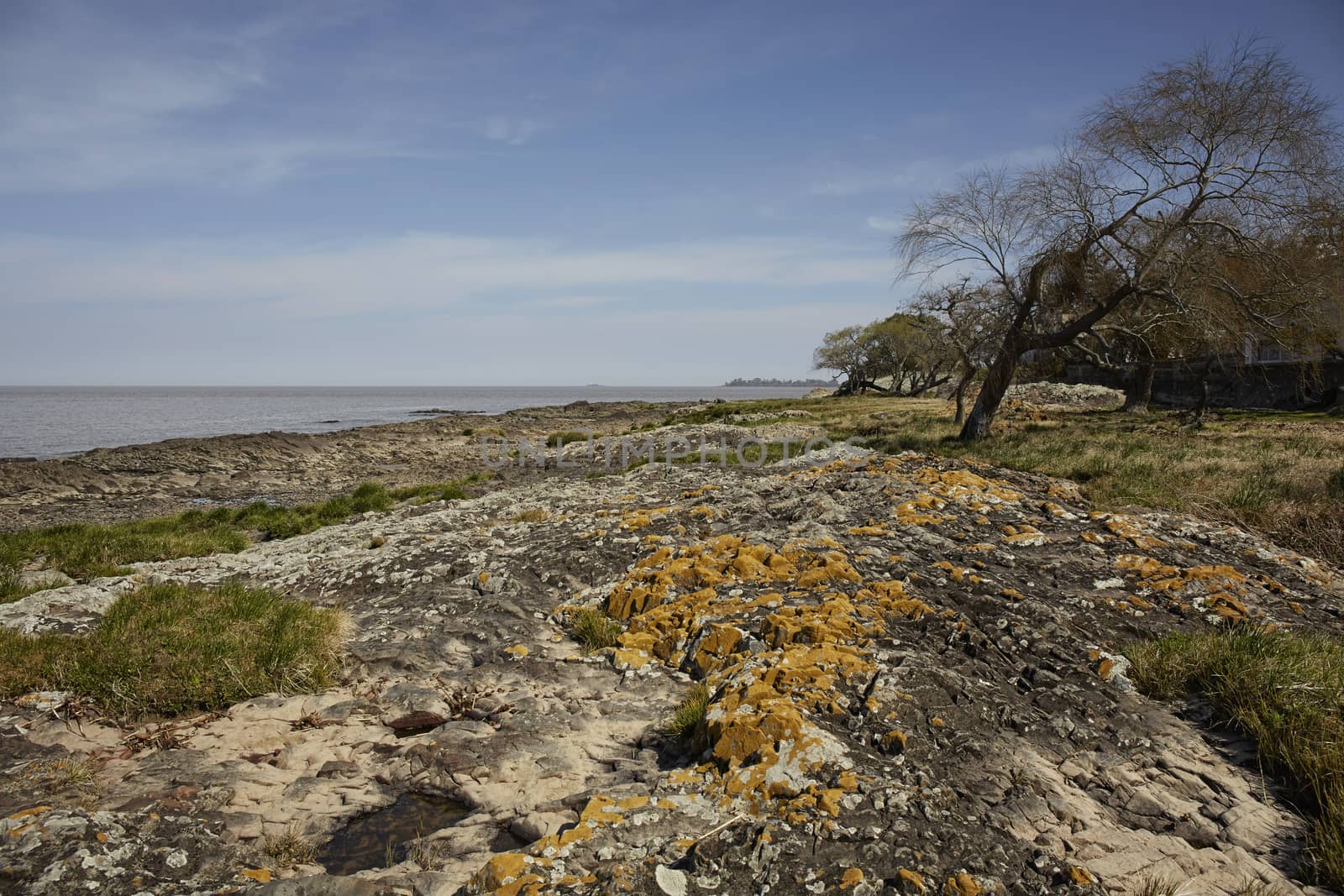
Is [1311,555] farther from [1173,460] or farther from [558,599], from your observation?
[558,599]

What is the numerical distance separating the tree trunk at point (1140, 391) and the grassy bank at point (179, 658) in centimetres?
2921

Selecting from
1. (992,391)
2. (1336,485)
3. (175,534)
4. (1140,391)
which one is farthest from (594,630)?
(1140,391)

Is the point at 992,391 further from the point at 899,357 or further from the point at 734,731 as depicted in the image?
the point at 899,357

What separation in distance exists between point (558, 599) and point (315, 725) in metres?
2.70

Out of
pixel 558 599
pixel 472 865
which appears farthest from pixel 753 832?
pixel 558 599

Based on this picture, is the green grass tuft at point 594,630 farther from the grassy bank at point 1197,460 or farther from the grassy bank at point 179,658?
the grassy bank at point 1197,460

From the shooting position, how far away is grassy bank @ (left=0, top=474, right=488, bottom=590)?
10180 mm

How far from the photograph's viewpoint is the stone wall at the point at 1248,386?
26.1 m

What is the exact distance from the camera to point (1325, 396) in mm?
26406

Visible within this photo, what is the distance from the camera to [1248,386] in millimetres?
28562

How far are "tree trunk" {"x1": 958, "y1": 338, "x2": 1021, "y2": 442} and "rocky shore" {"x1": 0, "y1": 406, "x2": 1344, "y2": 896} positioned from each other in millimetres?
8303

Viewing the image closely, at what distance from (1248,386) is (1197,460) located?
22476 mm

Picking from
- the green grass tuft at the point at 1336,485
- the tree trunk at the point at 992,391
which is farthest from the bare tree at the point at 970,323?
the green grass tuft at the point at 1336,485

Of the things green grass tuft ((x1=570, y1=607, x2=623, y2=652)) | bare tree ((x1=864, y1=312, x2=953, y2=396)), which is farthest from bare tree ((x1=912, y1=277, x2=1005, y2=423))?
bare tree ((x1=864, y1=312, x2=953, y2=396))
